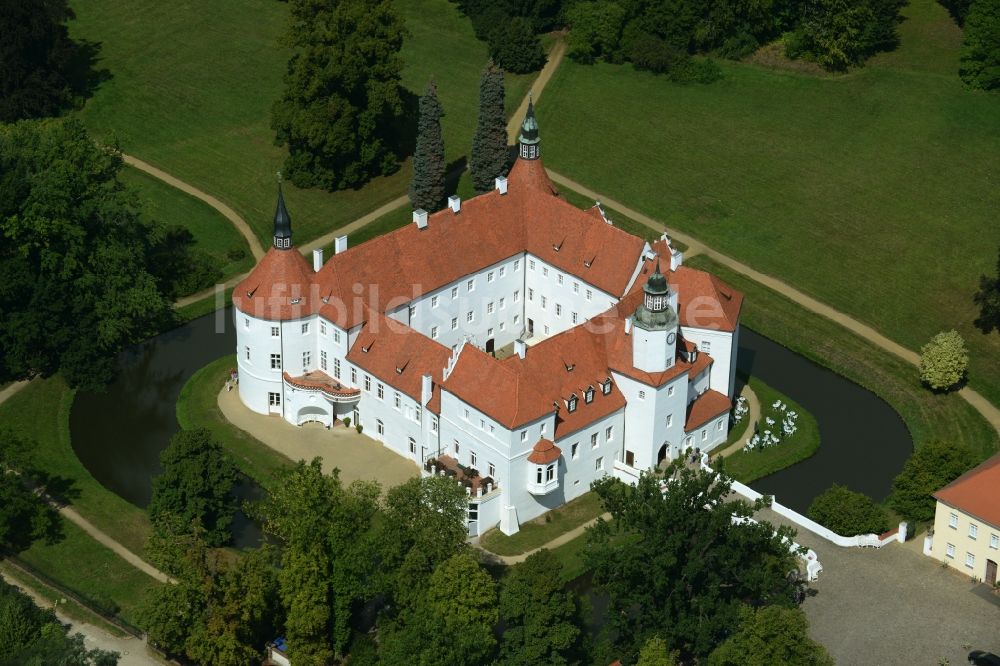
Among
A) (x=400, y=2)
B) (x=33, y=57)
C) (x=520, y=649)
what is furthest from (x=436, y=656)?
(x=400, y=2)

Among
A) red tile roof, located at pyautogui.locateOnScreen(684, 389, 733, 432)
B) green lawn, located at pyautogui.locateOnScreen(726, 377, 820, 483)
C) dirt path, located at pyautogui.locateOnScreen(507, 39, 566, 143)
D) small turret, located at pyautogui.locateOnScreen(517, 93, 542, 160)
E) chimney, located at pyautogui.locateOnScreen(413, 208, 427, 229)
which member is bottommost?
green lawn, located at pyautogui.locateOnScreen(726, 377, 820, 483)

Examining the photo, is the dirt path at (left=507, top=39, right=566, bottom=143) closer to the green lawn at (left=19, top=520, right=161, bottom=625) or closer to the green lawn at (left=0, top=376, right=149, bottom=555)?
the green lawn at (left=0, top=376, right=149, bottom=555)

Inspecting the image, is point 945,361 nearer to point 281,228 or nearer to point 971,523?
point 971,523

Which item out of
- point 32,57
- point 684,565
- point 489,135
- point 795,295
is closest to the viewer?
point 684,565

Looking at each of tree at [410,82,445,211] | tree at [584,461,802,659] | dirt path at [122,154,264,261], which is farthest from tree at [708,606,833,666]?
dirt path at [122,154,264,261]

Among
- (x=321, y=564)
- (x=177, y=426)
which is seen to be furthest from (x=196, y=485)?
(x=177, y=426)

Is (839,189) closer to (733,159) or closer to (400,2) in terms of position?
(733,159)
